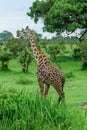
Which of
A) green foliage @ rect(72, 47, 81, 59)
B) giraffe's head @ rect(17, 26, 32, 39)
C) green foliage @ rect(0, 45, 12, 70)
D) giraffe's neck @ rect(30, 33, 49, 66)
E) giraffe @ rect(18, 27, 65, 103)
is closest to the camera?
giraffe @ rect(18, 27, 65, 103)

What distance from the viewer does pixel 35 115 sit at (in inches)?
304

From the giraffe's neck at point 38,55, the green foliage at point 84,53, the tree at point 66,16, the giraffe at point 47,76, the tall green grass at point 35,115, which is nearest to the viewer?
the tall green grass at point 35,115

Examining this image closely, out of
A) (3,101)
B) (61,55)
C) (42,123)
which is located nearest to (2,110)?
(3,101)

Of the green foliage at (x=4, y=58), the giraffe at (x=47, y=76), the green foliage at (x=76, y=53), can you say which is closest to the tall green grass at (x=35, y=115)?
the giraffe at (x=47, y=76)

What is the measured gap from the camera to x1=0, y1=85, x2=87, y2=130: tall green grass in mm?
7456

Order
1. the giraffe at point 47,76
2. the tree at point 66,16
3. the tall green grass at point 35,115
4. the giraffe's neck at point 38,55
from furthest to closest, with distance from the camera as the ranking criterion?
the tree at point 66,16 < the giraffe's neck at point 38,55 < the giraffe at point 47,76 < the tall green grass at point 35,115

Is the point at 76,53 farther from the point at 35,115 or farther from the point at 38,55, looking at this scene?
the point at 35,115

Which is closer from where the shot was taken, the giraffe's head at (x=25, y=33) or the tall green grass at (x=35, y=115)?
the tall green grass at (x=35, y=115)

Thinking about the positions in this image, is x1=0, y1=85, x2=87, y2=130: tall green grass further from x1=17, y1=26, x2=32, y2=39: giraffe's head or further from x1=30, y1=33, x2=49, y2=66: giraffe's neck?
x1=17, y1=26, x2=32, y2=39: giraffe's head

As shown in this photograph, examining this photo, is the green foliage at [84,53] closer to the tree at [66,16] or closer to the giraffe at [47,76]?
the tree at [66,16]

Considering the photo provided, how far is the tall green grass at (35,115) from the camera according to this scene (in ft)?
24.5

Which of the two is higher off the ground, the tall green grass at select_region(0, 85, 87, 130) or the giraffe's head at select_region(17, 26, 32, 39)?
the giraffe's head at select_region(17, 26, 32, 39)

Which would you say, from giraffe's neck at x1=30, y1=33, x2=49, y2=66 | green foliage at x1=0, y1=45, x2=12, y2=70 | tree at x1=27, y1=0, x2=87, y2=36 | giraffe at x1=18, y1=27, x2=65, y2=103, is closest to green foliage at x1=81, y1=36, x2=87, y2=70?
tree at x1=27, y1=0, x2=87, y2=36

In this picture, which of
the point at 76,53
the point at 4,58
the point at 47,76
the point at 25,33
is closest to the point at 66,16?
the point at 76,53
